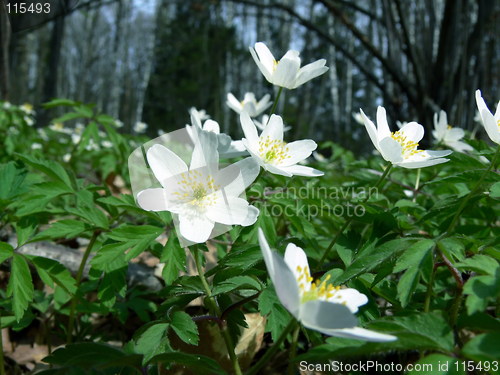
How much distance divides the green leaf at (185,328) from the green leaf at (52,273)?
1.99 feet

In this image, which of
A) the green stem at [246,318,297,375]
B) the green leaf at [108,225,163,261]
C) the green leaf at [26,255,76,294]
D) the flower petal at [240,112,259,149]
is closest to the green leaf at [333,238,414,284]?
the green stem at [246,318,297,375]

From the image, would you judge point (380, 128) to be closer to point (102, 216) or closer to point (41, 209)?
point (102, 216)

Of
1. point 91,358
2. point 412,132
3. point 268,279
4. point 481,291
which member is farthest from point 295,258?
point 412,132

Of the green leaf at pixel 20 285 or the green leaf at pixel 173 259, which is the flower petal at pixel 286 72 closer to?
the green leaf at pixel 173 259

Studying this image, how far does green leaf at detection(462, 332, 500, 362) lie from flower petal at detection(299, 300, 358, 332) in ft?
0.75

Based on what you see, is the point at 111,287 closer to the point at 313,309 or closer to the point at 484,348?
the point at 313,309

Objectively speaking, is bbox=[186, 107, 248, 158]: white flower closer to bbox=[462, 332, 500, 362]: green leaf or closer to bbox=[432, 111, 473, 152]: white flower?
bbox=[462, 332, 500, 362]: green leaf

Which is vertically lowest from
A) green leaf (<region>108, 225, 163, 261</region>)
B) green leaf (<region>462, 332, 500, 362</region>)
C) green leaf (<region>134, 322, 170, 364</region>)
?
green leaf (<region>134, 322, 170, 364</region>)

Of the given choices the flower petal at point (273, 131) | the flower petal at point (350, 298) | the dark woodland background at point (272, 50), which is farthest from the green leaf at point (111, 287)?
the dark woodland background at point (272, 50)

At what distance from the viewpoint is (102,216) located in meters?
1.58

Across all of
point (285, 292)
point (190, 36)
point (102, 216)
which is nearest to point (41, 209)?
point (102, 216)

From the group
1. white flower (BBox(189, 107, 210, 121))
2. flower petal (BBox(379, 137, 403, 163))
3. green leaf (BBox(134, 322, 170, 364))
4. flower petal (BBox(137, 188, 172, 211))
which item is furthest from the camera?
white flower (BBox(189, 107, 210, 121))

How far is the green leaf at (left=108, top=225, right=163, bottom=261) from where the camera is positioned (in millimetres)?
1336

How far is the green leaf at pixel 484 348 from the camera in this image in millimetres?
767
